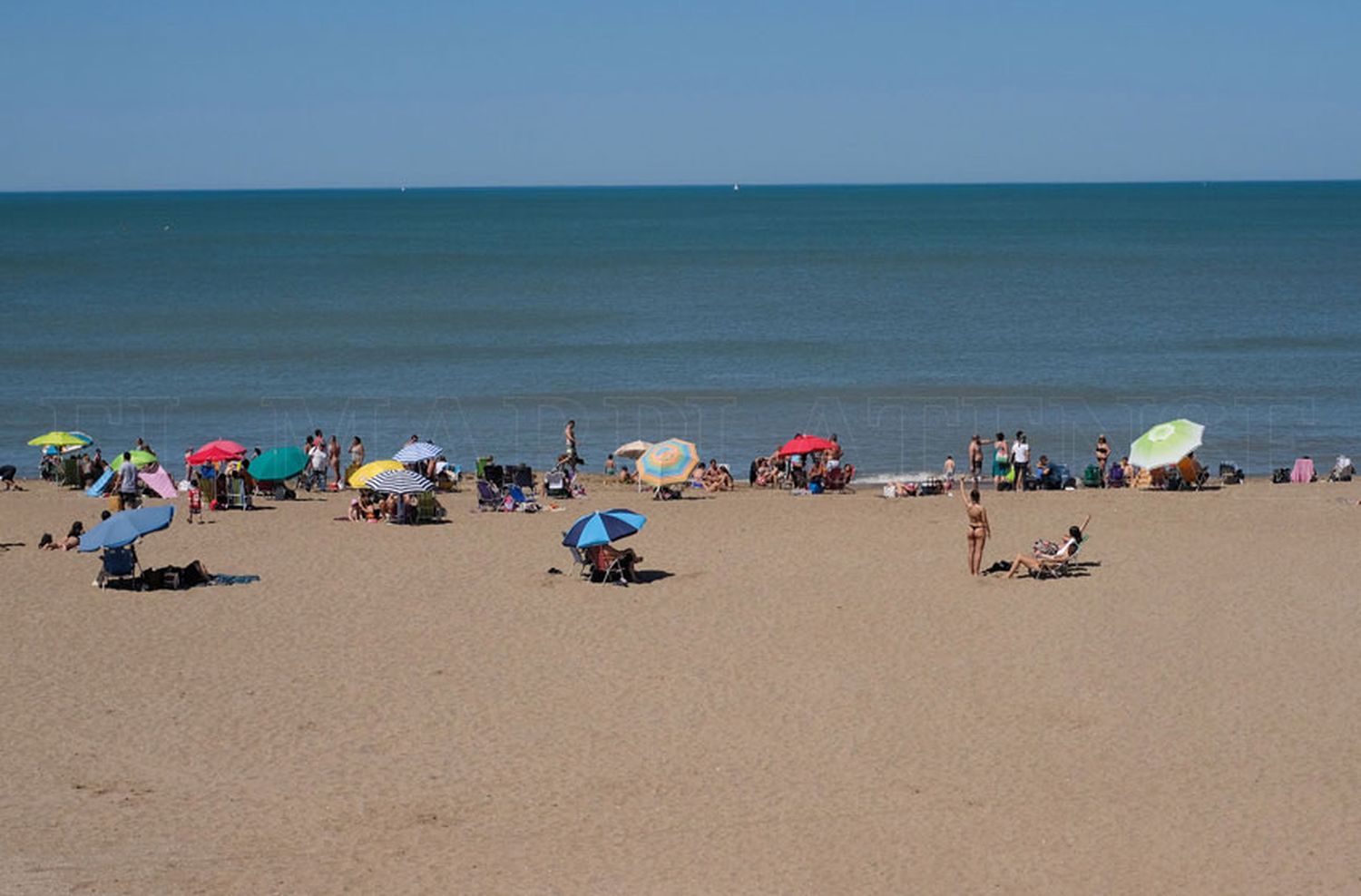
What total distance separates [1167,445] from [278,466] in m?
13.2

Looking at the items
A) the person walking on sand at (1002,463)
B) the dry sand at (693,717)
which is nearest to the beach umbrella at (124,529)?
the dry sand at (693,717)

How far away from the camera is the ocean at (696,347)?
3550 cm

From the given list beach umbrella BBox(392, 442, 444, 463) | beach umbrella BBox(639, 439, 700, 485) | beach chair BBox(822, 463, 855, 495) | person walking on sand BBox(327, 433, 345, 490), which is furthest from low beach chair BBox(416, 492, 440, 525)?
beach chair BBox(822, 463, 855, 495)

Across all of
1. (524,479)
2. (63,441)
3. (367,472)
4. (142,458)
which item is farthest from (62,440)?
(524,479)

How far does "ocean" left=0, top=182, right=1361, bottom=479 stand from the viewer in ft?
116

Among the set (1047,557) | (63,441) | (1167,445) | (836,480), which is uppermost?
(63,441)

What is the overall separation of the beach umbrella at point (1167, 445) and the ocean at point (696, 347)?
20.4 feet

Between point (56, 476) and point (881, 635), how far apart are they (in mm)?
17102

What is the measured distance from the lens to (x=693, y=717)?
47.5 feet

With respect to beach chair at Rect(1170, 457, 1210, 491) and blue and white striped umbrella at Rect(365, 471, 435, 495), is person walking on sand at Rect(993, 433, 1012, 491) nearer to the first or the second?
beach chair at Rect(1170, 457, 1210, 491)

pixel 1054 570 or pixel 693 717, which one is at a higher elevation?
pixel 1054 570

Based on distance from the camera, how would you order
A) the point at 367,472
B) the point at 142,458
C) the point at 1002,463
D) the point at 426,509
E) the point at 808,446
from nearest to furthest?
the point at 367,472, the point at 426,509, the point at 1002,463, the point at 142,458, the point at 808,446

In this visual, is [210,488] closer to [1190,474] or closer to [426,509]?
[426,509]

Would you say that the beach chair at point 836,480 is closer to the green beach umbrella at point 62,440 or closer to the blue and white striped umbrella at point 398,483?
the blue and white striped umbrella at point 398,483
